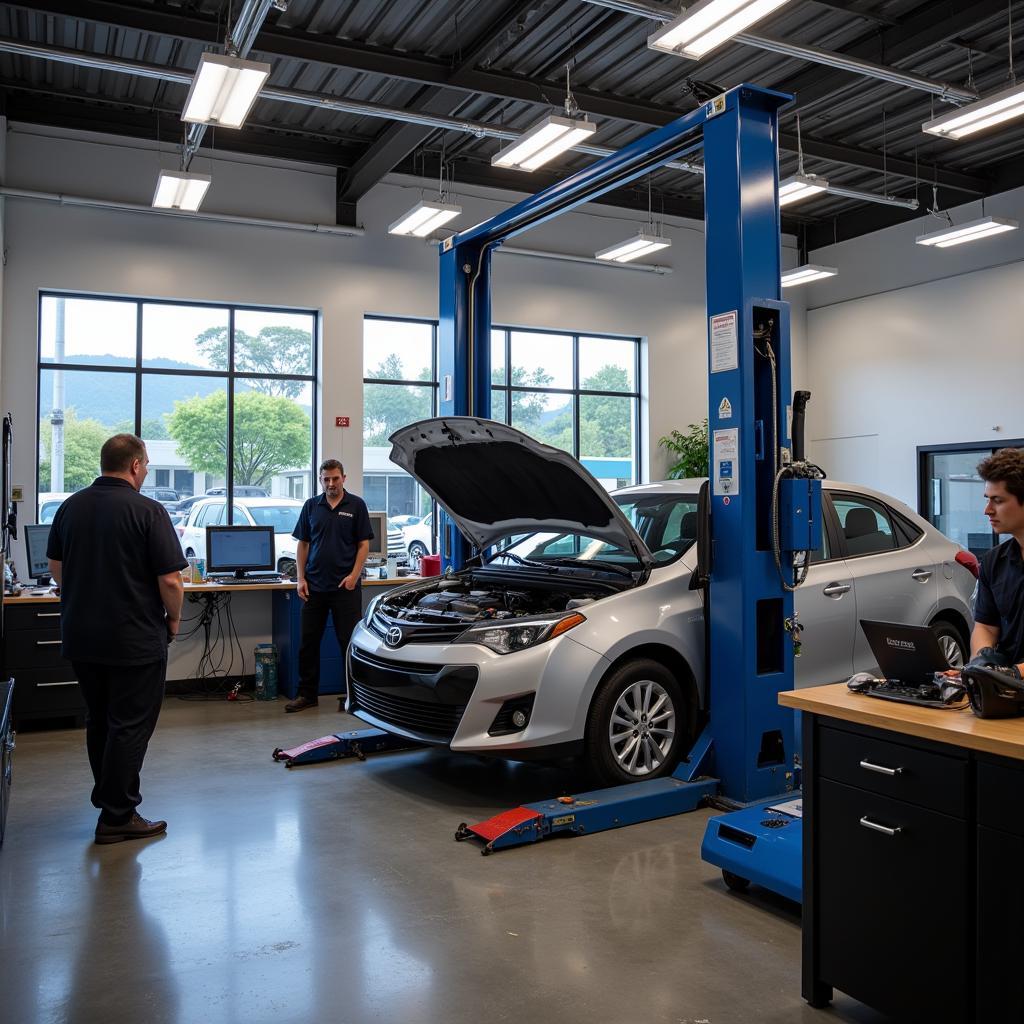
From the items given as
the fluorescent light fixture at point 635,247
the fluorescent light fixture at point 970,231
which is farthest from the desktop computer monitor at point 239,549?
the fluorescent light fixture at point 970,231

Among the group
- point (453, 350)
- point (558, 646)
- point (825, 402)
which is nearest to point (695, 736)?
point (558, 646)

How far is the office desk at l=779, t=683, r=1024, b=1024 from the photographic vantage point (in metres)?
2.14

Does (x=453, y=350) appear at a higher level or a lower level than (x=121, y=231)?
lower

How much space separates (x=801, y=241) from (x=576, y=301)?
367 cm

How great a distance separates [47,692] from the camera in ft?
20.9

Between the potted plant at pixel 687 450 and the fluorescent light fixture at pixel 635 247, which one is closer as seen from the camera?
the fluorescent light fixture at pixel 635 247

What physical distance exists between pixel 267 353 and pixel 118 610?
5.80 m

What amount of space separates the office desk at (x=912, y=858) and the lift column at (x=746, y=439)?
175 centimetres

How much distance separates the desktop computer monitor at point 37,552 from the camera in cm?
702

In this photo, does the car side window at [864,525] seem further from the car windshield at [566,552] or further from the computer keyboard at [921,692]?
the computer keyboard at [921,692]

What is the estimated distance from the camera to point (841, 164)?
9984mm

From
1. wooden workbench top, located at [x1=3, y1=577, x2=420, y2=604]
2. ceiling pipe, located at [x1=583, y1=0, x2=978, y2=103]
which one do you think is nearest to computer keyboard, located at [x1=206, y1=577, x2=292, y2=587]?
wooden workbench top, located at [x1=3, y1=577, x2=420, y2=604]

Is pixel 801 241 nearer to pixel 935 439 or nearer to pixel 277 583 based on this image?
pixel 935 439

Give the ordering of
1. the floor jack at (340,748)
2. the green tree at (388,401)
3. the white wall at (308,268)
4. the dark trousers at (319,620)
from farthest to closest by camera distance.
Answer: the green tree at (388,401)
the white wall at (308,268)
the dark trousers at (319,620)
the floor jack at (340,748)
